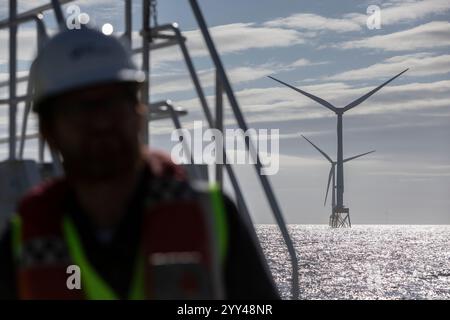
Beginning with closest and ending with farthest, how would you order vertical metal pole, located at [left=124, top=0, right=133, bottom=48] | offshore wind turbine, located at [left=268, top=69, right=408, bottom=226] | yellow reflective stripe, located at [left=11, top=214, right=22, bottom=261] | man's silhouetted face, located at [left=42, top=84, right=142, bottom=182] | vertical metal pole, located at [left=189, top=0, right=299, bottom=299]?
man's silhouetted face, located at [left=42, top=84, right=142, bottom=182] → yellow reflective stripe, located at [left=11, top=214, right=22, bottom=261] → vertical metal pole, located at [left=189, top=0, right=299, bottom=299] → vertical metal pole, located at [left=124, top=0, right=133, bottom=48] → offshore wind turbine, located at [left=268, top=69, right=408, bottom=226]

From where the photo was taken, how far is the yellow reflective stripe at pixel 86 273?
7.00 ft

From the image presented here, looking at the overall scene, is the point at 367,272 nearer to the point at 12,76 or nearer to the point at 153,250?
the point at 12,76

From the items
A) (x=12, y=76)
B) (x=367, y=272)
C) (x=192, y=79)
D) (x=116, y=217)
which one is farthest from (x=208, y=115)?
(x=367, y=272)

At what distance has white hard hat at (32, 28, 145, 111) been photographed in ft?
7.15

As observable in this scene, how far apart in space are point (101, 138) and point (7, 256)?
0.48 meters

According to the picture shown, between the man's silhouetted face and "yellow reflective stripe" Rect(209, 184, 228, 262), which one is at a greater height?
Result: the man's silhouetted face

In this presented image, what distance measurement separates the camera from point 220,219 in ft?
7.14

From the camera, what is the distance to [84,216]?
219 centimetres

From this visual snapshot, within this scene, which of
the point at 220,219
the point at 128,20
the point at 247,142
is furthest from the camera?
the point at 128,20

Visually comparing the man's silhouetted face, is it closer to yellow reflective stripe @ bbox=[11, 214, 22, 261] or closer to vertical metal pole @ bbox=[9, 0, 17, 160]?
yellow reflective stripe @ bbox=[11, 214, 22, 261]

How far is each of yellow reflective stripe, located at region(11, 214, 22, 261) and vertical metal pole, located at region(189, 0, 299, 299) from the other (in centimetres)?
461

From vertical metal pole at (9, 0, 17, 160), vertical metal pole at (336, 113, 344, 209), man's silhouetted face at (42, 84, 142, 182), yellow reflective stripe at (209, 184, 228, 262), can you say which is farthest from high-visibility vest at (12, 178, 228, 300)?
vertical metal pole at (336, 113, 344, 209)

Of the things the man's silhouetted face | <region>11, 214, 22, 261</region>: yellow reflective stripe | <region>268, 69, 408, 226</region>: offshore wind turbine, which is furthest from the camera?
<region>268, 69, 408, 226</region>: offshore wind turbine

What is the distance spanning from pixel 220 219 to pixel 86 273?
0.34m
